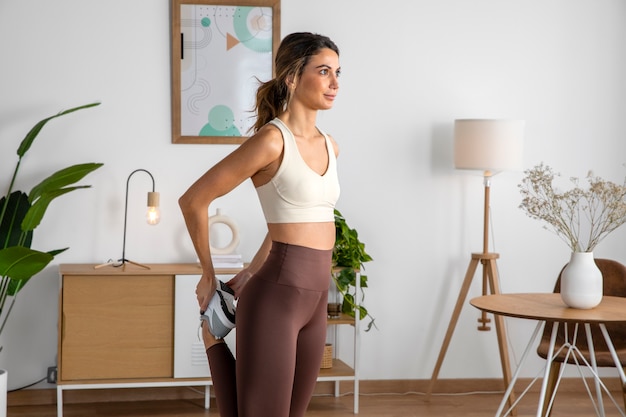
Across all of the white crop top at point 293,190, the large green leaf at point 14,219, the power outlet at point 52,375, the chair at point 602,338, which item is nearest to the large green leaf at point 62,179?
the large green leaf at point 14,219

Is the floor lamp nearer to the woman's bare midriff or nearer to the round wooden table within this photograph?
the round wooden table

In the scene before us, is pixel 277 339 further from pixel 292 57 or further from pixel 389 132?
pixel 389 132

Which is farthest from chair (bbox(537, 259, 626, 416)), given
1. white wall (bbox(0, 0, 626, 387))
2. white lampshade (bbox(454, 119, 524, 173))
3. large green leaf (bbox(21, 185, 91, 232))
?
large green leaf (bbox(21, 185, 91, 232))

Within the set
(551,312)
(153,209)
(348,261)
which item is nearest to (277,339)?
(551,312)

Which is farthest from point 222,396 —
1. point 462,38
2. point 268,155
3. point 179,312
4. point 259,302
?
point 462,38

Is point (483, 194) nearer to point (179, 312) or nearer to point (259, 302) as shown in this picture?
point (179, 312)

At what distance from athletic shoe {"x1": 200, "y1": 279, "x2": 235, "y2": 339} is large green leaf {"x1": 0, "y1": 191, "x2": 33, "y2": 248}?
2.11m

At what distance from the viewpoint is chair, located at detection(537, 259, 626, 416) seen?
3441mm

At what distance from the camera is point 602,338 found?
3.72 metres

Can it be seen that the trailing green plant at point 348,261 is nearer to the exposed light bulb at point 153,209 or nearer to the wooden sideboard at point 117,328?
the wooden sideboard at point 117,328

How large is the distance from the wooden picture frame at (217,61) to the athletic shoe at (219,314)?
2315 millimetres

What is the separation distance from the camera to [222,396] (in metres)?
2.16

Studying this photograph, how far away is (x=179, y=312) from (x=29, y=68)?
1411 mm

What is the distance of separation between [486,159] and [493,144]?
80mm
